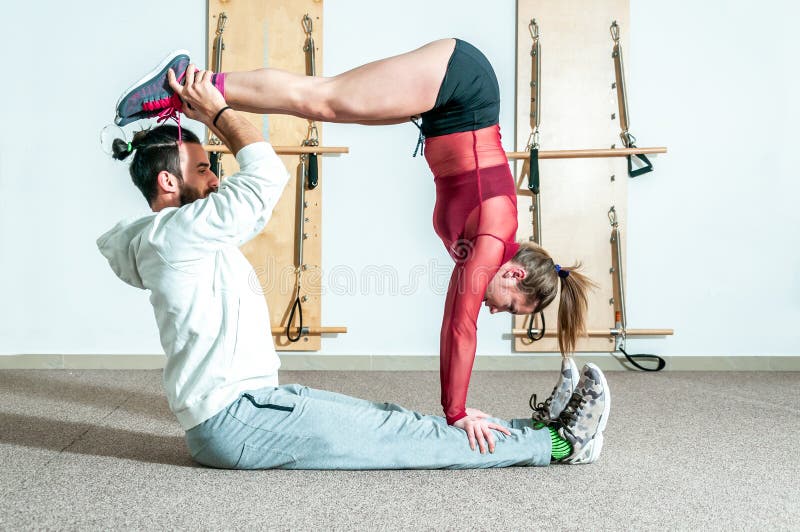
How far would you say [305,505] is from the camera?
1795mm

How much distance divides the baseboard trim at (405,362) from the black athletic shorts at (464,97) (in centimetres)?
204

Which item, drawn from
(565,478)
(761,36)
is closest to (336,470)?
(565,478)

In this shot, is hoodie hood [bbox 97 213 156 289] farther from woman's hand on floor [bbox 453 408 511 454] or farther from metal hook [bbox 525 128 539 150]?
metal hook [bbox 525 128 539 150]

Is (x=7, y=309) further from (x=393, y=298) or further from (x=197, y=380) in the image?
(x=197, y=380)

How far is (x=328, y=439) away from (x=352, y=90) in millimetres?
1010

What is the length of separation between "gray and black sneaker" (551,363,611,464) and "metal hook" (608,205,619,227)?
7.11ft

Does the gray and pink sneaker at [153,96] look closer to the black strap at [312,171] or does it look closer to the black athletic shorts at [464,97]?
the black athletic shorts at [464,97]

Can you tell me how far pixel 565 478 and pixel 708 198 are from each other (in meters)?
2.77

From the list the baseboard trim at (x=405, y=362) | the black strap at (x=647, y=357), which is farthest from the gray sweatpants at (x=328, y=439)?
the black strap at (x=647, y=357)

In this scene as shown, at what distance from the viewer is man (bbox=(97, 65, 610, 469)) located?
1.86 m

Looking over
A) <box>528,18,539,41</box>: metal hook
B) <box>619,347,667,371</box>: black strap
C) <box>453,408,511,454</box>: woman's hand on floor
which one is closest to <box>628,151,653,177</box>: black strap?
<box>528,18,539,41</box>: metal hook

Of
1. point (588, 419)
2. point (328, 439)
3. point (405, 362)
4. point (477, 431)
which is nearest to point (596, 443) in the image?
point (588, 419)

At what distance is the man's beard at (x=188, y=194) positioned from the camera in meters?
2.12

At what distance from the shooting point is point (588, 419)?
2154 mm
